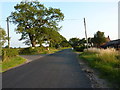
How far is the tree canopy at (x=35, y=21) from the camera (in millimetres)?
35688

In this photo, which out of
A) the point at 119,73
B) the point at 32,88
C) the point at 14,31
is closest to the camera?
the point at 32,88

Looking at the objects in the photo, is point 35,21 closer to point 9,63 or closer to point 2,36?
point 2,36

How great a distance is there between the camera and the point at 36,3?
39.2 meters

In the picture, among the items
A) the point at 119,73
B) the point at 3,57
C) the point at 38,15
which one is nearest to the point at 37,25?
the point at 38,15

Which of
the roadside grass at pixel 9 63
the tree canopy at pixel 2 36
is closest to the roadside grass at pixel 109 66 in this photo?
the roadside grass at pixel 9 63

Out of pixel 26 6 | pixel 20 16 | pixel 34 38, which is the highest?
pixel 26 6

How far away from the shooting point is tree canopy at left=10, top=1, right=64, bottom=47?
35.7 m

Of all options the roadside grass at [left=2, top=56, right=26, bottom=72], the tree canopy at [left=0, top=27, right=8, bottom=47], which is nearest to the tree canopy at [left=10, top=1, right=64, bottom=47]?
the tree canopy at [left=0, top=27, right=8, bottom=47]

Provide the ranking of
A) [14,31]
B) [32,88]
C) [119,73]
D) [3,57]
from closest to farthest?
[32,88] < [119,73] < [3,57] < [14,31]

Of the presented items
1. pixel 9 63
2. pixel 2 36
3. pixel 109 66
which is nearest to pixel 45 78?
pixel 109 66

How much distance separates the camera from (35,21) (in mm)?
37750

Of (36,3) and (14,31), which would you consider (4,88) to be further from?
(36,3)

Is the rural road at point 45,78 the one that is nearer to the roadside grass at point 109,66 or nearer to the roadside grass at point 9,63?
the roadside grass at point 109,66

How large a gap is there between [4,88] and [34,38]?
1311 inches
